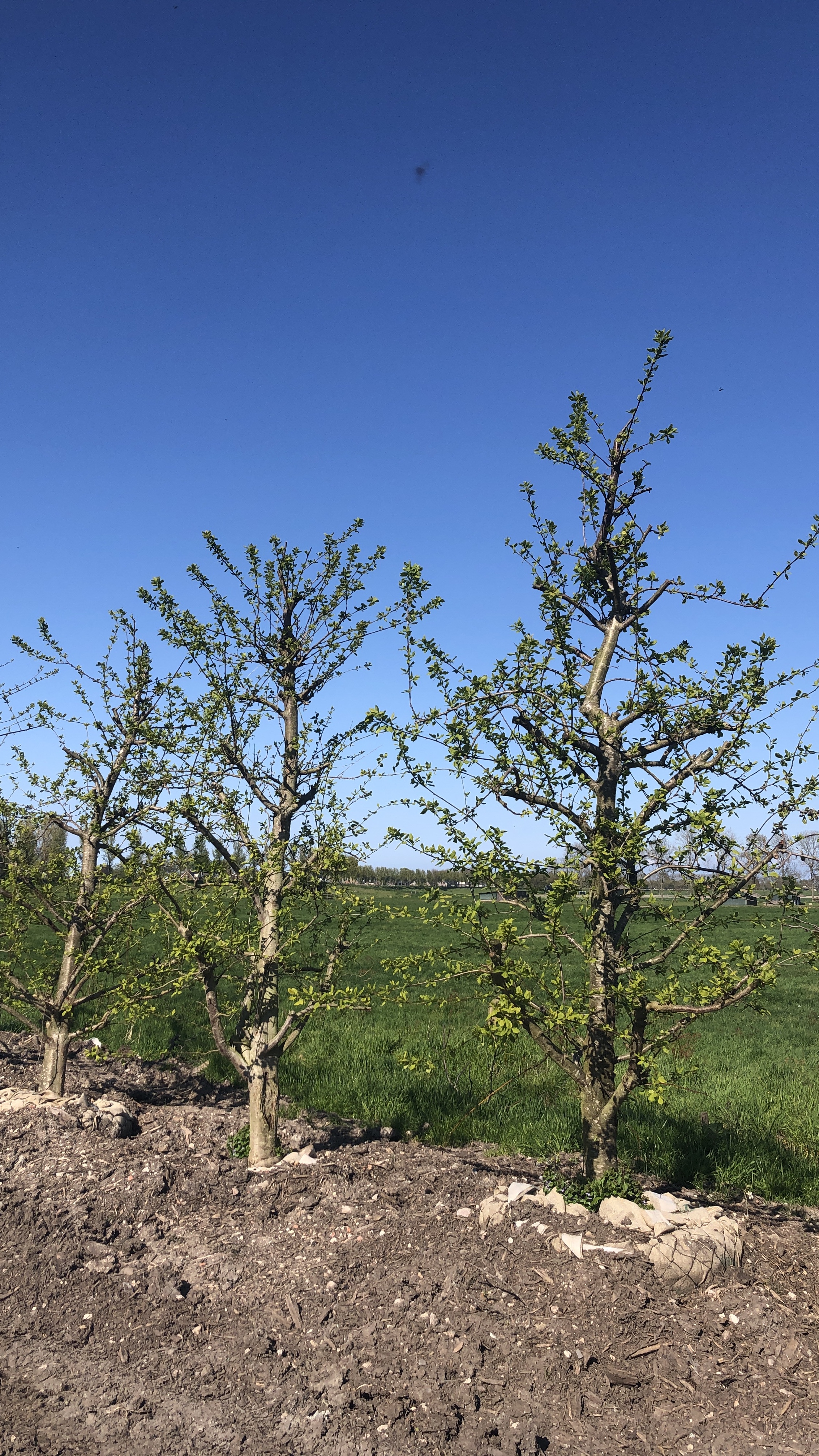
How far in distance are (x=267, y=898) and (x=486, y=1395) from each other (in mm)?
4661

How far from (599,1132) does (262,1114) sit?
339 centimetres

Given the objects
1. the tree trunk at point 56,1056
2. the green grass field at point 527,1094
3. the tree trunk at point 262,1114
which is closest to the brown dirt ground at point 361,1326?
the tree trunk at point 262,1114

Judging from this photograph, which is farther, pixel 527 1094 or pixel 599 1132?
pixel 527 1094

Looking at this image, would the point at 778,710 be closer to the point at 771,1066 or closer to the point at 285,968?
the point at 285,968

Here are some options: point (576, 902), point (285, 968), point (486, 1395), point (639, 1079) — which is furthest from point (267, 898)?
point (486, 1395)

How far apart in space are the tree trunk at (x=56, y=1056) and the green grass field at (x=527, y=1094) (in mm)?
1399

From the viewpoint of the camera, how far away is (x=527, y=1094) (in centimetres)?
995

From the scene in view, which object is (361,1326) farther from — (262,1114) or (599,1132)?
(262,1114)

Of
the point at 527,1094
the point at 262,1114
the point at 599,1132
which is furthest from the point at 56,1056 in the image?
the point at 599,1132

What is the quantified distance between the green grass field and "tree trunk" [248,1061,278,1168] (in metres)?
1.41

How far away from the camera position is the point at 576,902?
20.6 ft

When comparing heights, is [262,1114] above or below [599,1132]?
below

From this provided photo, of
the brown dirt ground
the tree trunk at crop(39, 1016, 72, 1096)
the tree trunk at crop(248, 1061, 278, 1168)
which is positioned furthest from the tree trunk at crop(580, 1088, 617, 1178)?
the tree trunk at crop(39, 1016, 72, 1096)

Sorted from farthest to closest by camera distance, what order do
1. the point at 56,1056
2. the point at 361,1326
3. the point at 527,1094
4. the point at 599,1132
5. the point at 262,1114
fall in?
the point at 527,1094 → the point at 56,1056 → the point at 262,1114 → the point at 599,1132 → the point at 361,1326
